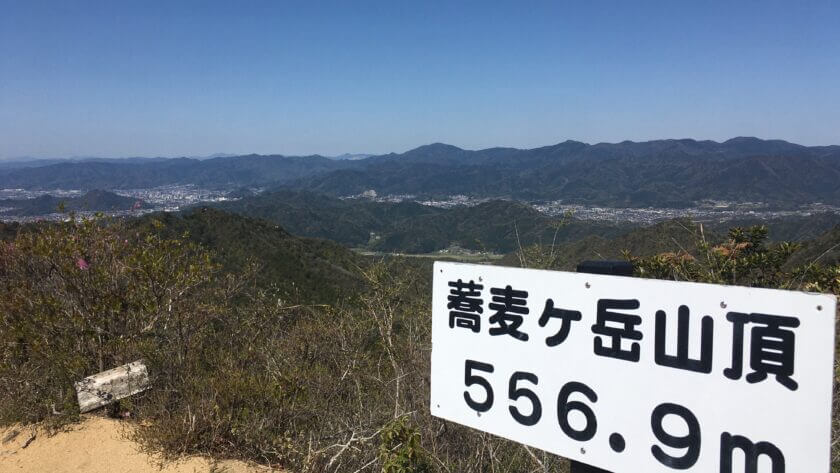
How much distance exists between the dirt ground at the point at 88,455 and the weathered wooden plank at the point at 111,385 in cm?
15

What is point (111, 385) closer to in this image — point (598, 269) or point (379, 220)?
point (598, 269)

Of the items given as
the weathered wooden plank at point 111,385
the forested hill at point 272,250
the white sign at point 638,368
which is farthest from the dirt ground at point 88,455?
the forested hill at point 272,250

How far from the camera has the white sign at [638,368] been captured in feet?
3.73

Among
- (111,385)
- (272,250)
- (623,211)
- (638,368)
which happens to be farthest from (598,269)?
(623,211)

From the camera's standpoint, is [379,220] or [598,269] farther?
[379,220]

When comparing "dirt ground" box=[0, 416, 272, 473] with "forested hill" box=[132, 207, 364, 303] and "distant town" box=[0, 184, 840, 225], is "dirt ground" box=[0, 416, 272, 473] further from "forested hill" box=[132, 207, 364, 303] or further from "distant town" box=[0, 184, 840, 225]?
"forested hill" box=[132, 207, 364, 303]

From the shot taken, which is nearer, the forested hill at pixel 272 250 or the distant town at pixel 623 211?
the distant town at pixel 623 211

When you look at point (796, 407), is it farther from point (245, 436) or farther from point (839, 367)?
point (245, 436)

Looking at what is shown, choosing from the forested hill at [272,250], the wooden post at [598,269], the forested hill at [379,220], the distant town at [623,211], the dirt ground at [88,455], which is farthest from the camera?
the forested hill at [379,220]

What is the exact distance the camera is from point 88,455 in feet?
11.0

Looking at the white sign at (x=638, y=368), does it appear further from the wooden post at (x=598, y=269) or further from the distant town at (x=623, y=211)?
the distant town at (x=623, y=211)

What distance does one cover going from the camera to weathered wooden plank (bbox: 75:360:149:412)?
375cm

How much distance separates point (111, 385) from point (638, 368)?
3.97m

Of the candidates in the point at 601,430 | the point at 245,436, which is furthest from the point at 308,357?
the point at 601,430
